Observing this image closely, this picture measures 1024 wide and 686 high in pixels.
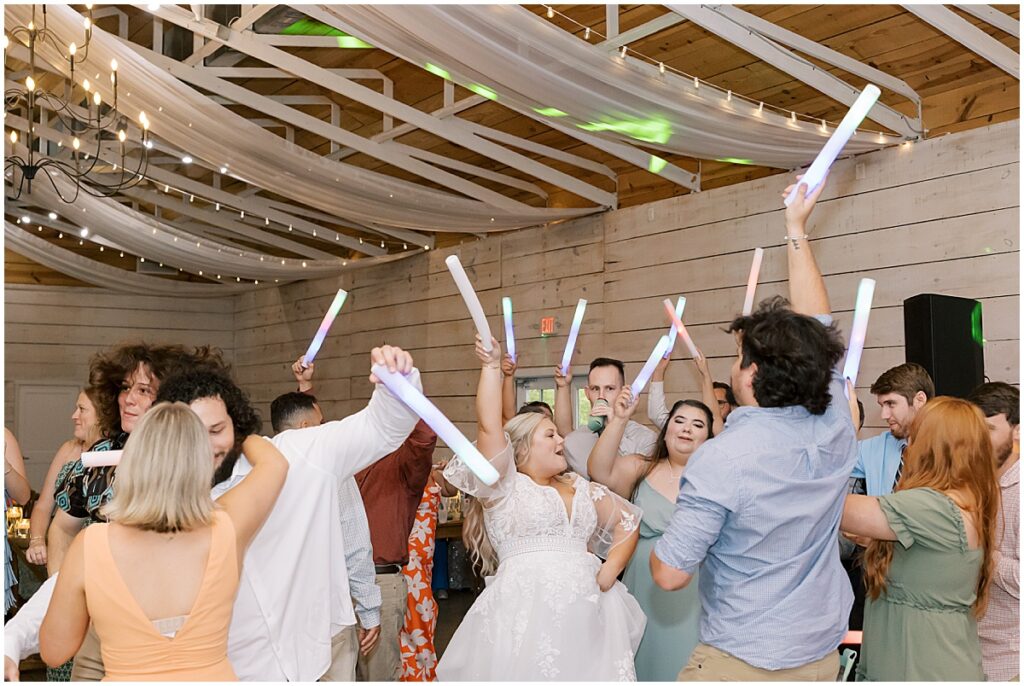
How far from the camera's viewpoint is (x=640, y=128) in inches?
204

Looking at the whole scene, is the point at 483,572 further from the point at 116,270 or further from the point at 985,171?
the point at 116,270

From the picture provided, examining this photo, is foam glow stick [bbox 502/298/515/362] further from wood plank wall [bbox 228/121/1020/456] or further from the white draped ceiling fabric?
wood plank wall [bbox 228/121/1020/456]

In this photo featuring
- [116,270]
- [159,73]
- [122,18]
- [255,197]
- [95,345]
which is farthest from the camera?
[95,345]

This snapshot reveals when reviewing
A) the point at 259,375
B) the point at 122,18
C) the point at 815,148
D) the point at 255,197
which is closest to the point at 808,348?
the point at 815,148

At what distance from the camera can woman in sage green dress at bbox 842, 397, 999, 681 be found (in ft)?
7.79

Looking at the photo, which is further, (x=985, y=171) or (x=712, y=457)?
(x=985, y=171)

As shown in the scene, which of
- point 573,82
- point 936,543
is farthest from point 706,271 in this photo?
point 936,543

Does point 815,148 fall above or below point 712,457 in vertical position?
above

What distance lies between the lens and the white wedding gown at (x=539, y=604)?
273 centimetres

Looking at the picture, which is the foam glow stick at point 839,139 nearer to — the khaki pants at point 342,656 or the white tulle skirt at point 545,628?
the white tulle skirt at point 545,628

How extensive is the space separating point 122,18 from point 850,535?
6.24 m

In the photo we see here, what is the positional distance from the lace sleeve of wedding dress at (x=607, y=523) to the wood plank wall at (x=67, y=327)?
927cm

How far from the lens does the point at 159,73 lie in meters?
5.20

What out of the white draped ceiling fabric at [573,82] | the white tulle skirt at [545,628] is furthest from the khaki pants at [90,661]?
the white draped ceiling fabric at [573,82]
